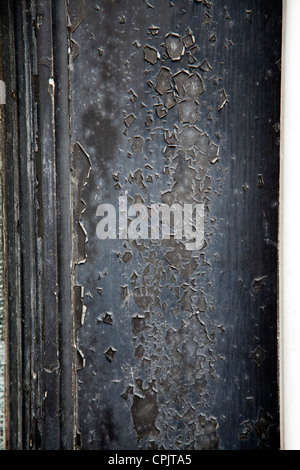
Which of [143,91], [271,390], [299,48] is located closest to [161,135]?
[143,91]

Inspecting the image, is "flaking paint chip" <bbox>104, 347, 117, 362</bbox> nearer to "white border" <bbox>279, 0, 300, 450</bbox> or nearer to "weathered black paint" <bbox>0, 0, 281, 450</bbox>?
"weathered black paint" <bbox>0, 0, 281, 450</bbox>

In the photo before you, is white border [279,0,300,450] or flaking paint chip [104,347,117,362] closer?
white border [279,0,300,450]

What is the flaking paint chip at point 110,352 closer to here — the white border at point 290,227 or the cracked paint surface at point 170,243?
the cracked paint surface at point 170,243

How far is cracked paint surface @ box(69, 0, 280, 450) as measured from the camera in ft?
1.62

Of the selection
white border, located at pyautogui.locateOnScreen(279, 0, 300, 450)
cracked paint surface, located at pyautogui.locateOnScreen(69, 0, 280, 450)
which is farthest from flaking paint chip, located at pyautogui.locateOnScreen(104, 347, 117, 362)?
white border, located at pyautogui.locateOnScreen(279, 0, 300, 450)

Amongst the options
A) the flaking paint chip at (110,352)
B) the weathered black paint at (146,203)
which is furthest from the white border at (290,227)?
the flaking paint chip at (110,352)

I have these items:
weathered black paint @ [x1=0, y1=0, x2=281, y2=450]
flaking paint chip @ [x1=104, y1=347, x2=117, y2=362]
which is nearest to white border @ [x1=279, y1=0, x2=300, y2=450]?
weathered black paint @ [x1=0, y1=0, x2=281, y2=450]

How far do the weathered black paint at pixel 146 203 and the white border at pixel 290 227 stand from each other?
0.15 ft

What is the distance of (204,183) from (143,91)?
0.62 ft

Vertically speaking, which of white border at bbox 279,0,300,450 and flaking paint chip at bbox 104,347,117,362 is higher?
white border at bbox 279,0,300,450

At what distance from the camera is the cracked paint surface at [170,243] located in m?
0.49

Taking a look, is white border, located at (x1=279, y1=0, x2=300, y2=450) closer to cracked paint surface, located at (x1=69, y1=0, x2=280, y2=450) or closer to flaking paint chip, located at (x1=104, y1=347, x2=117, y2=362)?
cracked paint surface, located at (x1=69, y1=0, x2=280, y2=450)

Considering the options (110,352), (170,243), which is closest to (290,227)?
(170,243)

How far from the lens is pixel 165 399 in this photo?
52 centimetres
